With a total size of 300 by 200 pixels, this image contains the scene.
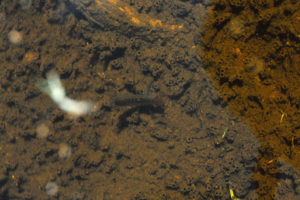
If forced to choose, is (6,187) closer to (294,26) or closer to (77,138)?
(77,138)

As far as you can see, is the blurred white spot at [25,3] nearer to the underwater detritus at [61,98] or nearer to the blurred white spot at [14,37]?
the blurred white spot at [14,37]

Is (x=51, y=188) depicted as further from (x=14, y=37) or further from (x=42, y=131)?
(x=14, y=37)

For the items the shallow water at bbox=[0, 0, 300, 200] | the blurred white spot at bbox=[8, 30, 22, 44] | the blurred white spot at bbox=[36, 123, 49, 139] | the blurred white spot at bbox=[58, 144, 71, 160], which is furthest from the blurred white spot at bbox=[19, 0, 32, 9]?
the blurred white spot at bbox=[58, 144, 71, 160]

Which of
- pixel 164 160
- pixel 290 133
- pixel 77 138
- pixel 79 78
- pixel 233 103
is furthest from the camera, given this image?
pixel 79 78

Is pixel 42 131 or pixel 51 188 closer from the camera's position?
pixel 51 188

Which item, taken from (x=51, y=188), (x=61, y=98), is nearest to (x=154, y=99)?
(x=61, y=98)

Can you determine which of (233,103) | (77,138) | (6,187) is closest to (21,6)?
(77,138)

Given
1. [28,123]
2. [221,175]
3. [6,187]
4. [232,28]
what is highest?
[232,28]

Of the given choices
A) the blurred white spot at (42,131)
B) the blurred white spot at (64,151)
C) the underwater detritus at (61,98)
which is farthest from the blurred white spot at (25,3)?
the blurred white spot at (64,151)
